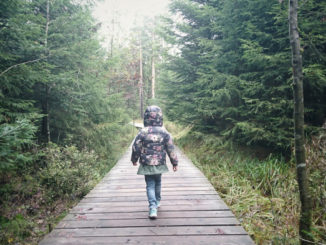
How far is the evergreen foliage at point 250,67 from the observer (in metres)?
5.58

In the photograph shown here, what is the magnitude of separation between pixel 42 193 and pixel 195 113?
22.8 feet

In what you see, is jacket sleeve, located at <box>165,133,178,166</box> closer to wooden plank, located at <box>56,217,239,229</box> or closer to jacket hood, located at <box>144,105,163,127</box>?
jacket hood, located at <box>144,105,163,127</box>

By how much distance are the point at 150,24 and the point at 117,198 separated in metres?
33.5

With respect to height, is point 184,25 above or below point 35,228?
above

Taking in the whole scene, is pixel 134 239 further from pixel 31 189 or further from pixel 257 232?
pixel 31 189

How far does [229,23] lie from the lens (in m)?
7.54

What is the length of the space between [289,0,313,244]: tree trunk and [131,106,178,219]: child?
6.34ft

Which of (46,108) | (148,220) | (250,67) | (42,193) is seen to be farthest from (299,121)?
(46,108)

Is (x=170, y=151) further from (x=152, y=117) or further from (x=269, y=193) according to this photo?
(x=269, y=193)

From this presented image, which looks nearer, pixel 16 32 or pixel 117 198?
pixel 117 198

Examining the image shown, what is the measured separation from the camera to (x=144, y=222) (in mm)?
3051

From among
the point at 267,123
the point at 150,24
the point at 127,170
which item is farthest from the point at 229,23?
the point at 150,24

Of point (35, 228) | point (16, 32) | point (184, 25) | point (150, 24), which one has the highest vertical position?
point (150, 24)

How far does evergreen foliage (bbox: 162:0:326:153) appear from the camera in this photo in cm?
558
